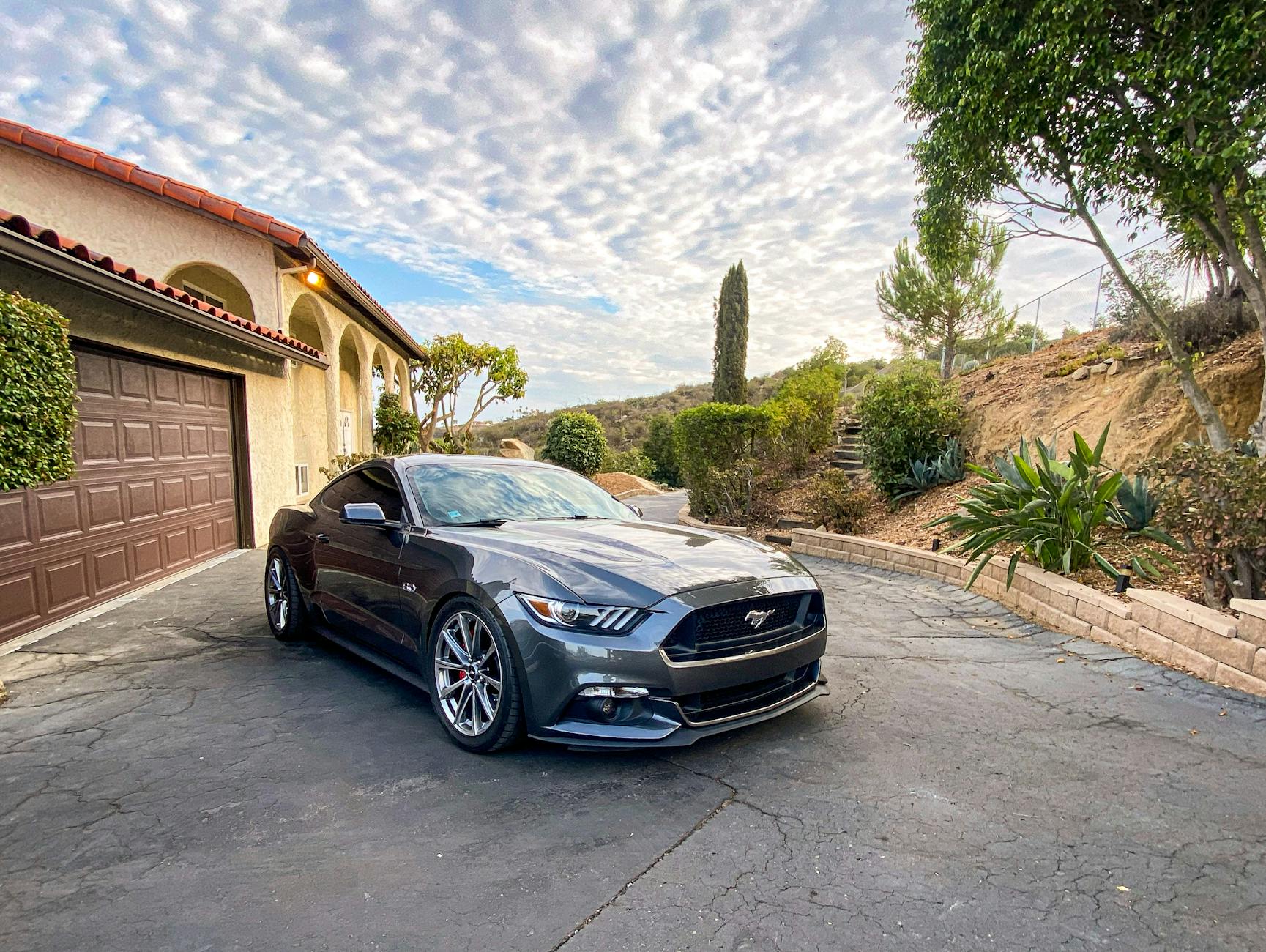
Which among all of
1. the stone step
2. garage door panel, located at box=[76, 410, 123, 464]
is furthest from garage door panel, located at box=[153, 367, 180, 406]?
the stone step

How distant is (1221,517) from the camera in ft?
13.7

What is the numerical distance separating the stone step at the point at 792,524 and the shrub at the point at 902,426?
1.42 m

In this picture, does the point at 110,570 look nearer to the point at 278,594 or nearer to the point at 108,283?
the point at 278,594

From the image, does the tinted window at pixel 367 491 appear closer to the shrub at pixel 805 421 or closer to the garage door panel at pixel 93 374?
the garage door panel at pixel 93 374

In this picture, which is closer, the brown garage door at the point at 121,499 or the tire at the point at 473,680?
the tire at the point at 473,680

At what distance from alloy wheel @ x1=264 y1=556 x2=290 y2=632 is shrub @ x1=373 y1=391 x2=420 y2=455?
10907 millimetres

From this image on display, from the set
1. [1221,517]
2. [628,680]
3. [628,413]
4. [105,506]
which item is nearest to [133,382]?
[105,506]

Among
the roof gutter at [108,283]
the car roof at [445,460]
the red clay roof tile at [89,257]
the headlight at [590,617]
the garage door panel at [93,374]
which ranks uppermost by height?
the red clay roof tile at [89,257]

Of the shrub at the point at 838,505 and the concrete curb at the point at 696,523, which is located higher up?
the shrub at the point at 838,505

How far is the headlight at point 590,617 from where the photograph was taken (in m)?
2.75

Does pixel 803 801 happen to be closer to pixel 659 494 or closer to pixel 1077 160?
pixel 1077 160

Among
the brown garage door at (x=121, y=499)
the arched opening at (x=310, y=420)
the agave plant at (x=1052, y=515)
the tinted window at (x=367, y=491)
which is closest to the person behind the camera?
the tinted window at (x=367, y=491)

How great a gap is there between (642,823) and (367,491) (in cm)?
288

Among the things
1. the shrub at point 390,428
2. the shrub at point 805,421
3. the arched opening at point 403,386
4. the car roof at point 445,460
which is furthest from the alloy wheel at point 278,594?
the arched opening at point 403,386
